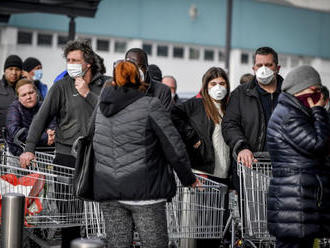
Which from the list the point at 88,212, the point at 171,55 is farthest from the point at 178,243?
the point at 171,55

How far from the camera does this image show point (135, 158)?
4.92 meters

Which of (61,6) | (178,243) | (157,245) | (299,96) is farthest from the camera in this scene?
(61,6)

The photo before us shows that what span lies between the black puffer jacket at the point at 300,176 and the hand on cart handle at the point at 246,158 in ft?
2.00

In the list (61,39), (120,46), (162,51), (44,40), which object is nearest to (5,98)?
(44,40)

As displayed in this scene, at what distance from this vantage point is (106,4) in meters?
26.2

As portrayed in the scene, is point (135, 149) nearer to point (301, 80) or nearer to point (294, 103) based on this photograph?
point (294, 103)

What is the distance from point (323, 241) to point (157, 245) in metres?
1.95

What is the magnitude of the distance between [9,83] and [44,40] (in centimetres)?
1515

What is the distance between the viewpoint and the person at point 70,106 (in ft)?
21.7

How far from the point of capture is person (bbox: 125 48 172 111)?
641 centimetres

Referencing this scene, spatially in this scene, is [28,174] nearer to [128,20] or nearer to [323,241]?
[323,241]

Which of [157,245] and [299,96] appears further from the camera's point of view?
[299,96]

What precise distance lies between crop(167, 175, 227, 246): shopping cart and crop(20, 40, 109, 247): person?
48.6 inches

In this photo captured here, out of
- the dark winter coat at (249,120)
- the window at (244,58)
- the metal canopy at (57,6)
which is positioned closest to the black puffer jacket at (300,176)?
the dark winter coat at (249,120)
